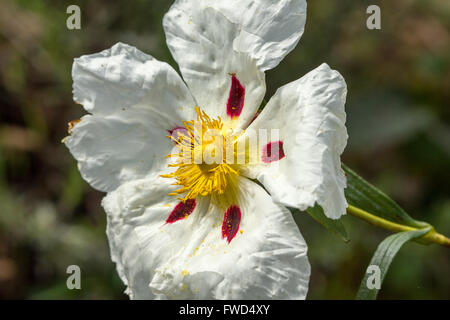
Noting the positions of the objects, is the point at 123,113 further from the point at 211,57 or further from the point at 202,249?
the point at 202,249

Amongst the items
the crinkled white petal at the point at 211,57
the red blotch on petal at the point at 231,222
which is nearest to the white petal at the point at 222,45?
the crinkled white petal at the point at 211,57

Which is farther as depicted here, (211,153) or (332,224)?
(211,153)

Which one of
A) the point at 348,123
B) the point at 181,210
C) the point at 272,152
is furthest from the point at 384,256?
Result: the point at 348,123

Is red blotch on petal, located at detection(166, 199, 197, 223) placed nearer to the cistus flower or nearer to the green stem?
the cistus flower

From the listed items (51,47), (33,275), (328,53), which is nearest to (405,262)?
(328,53)

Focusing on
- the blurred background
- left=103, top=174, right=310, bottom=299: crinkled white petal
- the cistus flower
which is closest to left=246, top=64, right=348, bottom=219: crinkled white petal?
the cistus flower

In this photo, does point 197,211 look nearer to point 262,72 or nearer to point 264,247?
point 264,247
